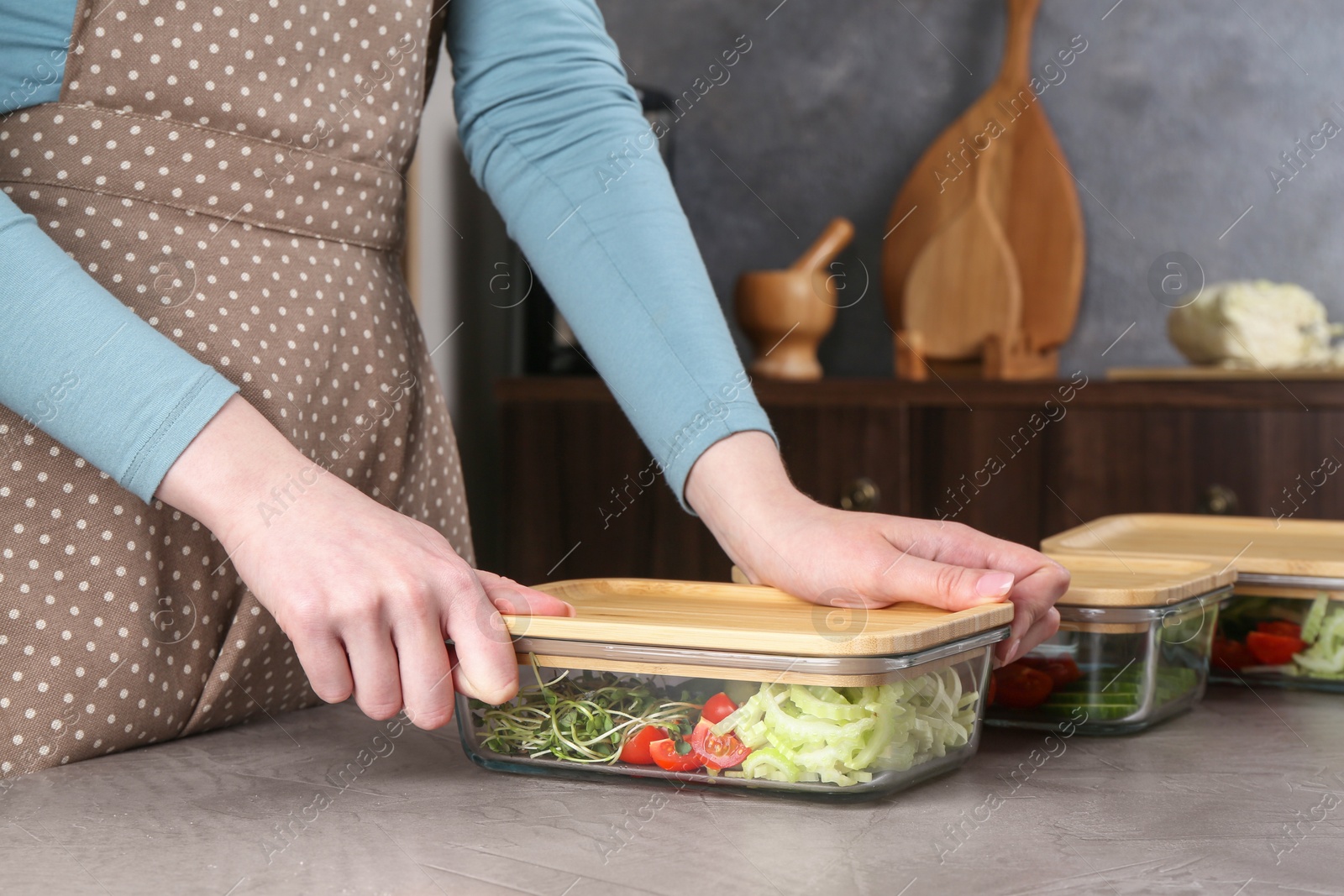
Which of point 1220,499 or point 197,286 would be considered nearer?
→ point 197,286

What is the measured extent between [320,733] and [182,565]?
0.13m

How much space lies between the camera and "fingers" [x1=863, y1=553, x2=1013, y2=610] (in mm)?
629

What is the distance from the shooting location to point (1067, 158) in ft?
7.18

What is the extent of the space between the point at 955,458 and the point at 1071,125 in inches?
27.8

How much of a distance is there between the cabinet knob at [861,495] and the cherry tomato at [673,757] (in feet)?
4.44

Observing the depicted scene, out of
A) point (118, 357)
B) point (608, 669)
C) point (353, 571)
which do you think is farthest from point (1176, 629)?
point (118, 357)

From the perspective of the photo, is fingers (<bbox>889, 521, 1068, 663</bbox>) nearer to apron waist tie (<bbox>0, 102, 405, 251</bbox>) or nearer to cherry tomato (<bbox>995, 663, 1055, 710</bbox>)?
cherry tomato (<bbox>995, 663, 1055, 710</bbox>)

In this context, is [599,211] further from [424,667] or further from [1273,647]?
[1273,647]

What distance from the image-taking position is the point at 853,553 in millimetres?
705

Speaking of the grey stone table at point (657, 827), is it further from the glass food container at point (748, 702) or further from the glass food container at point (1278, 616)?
the glass food container at point (1278, 616)

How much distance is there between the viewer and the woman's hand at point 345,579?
55cm

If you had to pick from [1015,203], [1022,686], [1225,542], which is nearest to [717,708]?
[1022,686]

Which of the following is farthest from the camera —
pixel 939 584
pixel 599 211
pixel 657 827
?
pixel 599 211

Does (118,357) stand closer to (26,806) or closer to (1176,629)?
(26,806)
